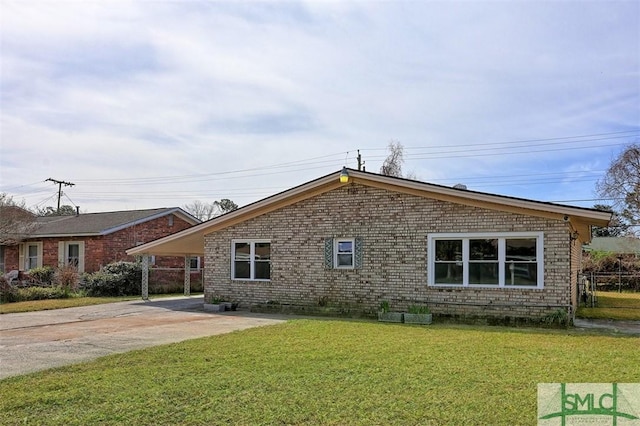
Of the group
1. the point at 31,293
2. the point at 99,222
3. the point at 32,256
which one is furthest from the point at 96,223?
the point at 31,293

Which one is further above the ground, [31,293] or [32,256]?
[32,256]

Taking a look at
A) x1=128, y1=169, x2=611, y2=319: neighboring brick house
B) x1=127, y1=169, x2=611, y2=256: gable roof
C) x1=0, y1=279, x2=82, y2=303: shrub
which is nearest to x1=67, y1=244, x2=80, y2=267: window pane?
x1=0, y1=279, x2=82, y2=303: shrub

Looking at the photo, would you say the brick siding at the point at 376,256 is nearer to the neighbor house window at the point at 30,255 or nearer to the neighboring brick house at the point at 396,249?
the neighboring brick house at the point at 396,249

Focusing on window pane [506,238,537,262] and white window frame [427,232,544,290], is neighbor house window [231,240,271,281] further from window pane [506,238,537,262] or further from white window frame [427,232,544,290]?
window pane [506,238,537,262]

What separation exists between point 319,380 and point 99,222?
24.1 m

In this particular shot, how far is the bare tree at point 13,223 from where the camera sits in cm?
2555

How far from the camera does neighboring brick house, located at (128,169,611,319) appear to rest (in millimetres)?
12797

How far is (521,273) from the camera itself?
1304cm

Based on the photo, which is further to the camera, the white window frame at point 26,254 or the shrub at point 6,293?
the white window frame at point 26,254

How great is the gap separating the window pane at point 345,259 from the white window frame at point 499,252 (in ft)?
7.70

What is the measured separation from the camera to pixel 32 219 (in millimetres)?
29094

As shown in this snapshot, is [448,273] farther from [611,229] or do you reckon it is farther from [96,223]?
[611,229]

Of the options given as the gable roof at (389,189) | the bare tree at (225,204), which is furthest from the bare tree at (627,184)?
the bare tree at (225,204)

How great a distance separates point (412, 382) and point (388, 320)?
7.20m
